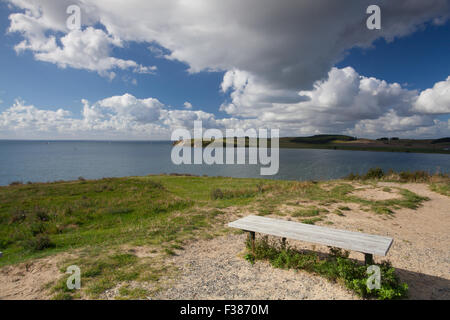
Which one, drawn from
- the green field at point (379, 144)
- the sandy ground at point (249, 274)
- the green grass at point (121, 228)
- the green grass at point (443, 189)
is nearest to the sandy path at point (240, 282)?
the sandy ground at point (249, 274)

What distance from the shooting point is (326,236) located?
Result: 4.66 meters

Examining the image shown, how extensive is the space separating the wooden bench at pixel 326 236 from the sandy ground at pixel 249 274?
0.77 metres

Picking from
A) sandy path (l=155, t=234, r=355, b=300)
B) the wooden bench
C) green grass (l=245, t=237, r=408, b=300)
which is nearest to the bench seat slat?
the wooden bench

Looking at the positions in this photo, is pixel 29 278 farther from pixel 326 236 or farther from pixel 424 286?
pixel 424 286

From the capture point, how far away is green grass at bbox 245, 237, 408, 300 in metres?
3.89

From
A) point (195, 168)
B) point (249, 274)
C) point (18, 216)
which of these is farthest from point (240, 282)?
point (195, 168)

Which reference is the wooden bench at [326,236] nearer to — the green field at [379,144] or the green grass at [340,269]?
the green grass at [340,269]

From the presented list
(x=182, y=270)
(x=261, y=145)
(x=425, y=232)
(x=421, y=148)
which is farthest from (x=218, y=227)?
(x=261, y=145)

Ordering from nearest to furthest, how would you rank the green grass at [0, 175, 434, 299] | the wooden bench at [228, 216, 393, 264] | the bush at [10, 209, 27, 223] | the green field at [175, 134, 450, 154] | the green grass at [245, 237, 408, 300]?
the green grass at [245, 237, 408, 300] → the wooden bench at [228, 216, 393, 264] → the green grass at [0, 175, 434, 299] → the bush at [10, 209, 27, 223] → the green field at [175, 134, 450, 154]

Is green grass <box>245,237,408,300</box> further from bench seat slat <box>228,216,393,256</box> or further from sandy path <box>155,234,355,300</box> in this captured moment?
bench seat slat <box>228,216,393,256</box>

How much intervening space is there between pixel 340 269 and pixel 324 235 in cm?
67

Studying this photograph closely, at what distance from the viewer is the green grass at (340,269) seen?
389 centimetres
